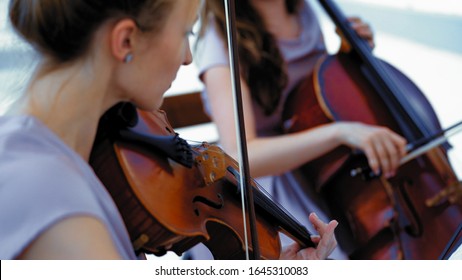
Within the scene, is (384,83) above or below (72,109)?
below

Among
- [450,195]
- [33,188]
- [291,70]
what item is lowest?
[450,195]

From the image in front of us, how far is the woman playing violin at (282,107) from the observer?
1134mm

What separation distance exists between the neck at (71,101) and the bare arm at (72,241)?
0.06 metres

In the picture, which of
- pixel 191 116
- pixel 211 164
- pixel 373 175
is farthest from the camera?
pixel 373 175

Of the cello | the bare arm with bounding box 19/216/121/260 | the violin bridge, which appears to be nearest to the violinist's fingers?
the violin bridge

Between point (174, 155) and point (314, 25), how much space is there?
0.54 m

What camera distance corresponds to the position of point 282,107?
117cm

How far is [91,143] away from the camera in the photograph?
68 centimetres

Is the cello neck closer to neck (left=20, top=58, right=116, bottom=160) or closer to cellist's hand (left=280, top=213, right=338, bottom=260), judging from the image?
cellist's hand (left=280, top=213, right=338, bottom=260)

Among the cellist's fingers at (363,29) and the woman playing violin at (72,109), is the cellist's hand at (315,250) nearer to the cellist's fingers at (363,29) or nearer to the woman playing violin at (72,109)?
the woman playing violin at (72,109)

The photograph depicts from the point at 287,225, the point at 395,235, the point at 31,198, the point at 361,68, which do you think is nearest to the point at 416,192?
the point at 395,235

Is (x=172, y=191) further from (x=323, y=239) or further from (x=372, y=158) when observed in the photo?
(x=372, y=158)

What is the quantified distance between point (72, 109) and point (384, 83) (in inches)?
24.7

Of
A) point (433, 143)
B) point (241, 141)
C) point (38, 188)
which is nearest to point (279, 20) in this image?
point (433, 143)
